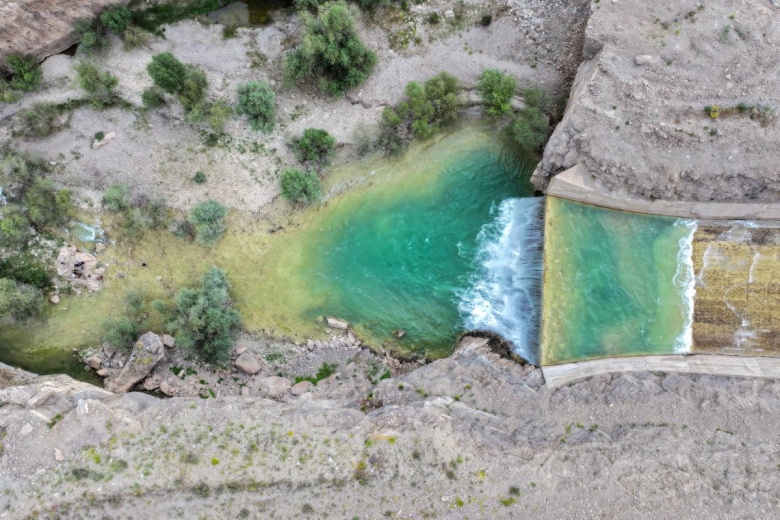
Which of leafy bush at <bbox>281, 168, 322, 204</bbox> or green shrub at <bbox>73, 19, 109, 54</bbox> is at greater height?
green shrub at <bbox>73, 19, 109, 54</bbox>

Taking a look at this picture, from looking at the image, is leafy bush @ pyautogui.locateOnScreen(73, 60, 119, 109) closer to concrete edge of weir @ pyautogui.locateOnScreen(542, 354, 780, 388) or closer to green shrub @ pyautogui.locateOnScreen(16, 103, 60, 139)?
green shrub @ pyautogui.locateOnScreen(16, 103, 60, 139)

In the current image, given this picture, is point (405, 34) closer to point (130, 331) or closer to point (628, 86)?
point (628, 86)

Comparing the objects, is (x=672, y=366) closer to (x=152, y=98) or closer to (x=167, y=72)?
(x=167, y=72)

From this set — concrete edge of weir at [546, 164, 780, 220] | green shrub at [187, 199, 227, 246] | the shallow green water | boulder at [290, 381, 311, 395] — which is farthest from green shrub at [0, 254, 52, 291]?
concrete edge of weir at [546, 164, 780, 220]

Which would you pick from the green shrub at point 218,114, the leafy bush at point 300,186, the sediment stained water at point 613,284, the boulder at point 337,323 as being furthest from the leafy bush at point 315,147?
the sediment stained water at point 613,284

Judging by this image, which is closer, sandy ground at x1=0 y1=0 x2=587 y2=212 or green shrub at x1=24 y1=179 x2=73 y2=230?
green shrub at x1=24 y1=179 x2=73 y2=230

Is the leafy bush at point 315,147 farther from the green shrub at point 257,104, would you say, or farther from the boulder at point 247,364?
the boulder at point 247,364
